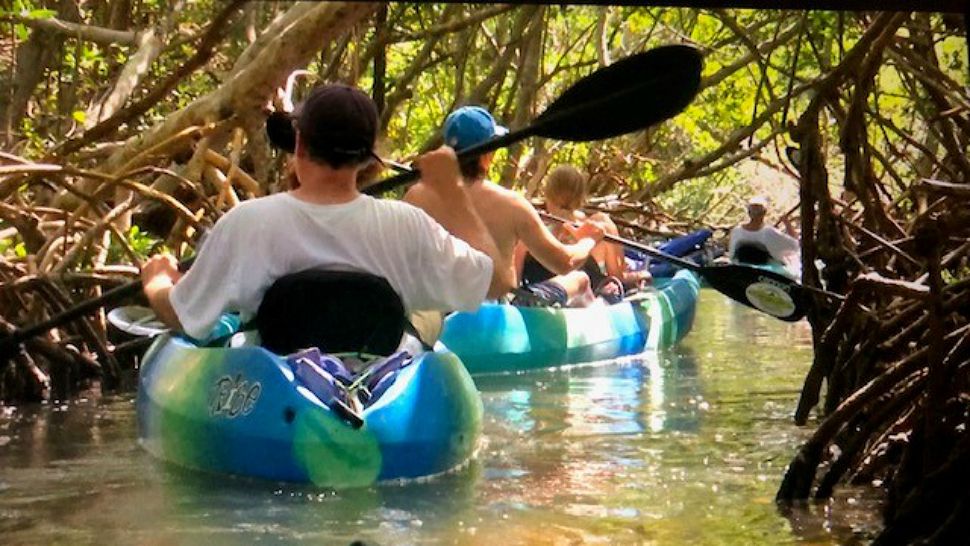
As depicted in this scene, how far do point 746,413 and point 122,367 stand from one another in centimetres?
301

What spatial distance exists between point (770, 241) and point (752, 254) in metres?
1.16

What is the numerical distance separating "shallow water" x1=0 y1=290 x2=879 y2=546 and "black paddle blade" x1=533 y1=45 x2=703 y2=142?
983 millimetres

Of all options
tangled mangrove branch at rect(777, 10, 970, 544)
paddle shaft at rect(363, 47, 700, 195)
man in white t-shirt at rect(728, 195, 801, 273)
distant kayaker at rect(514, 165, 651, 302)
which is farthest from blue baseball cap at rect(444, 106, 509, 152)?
man in white t-shirt at rect(728, 195, 801, 273)

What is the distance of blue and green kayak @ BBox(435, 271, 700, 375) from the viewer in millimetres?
7676

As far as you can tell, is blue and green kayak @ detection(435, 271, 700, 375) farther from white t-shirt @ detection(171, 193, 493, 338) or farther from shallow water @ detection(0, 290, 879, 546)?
white t-shirt @ detection(171, 193, 493, 338)

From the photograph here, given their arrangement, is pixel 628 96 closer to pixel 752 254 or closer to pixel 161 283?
pixel 161 283

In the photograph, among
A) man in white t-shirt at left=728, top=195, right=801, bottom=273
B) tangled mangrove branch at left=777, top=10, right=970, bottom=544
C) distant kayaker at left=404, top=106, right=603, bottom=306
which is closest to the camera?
tangled mangrove branch at left=777, top=10, right=970, bottom=544

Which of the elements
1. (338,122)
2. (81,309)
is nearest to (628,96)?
(338,122)

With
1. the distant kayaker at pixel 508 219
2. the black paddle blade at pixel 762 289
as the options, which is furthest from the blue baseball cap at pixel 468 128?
the black paddle blade at pixel 762 289

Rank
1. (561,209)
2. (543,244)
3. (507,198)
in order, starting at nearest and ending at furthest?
1. (507,198)
2. (543,244)
3. (561,209)

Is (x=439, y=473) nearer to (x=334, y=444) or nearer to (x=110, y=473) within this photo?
(x=334, y=444)

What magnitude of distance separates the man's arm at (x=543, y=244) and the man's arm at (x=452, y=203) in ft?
1.27

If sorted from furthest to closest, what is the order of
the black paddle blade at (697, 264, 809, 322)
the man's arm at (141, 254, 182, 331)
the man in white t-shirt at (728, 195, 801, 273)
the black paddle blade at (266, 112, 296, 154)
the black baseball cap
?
the man in white t-shirt at (728, 195, 801, 273), the black paddle blade at (697, 264, 809, 322), the black paddle blade at (266, 112, 296, 154), the man's arm at (141, 254, 182, 331), the black baseball cap

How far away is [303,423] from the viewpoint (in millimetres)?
4332
